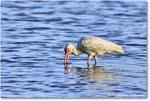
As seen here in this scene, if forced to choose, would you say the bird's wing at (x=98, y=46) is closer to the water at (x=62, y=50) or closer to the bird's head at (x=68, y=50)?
the water at (x=62, y=50)

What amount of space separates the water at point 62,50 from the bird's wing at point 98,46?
0.63 feet

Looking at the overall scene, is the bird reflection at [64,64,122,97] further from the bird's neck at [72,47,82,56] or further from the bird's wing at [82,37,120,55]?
the bird's neck at [72,47,82,56]

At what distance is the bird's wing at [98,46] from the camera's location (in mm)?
13242

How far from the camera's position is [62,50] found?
14453 mm

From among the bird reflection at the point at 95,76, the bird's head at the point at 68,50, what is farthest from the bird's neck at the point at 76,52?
the bird reflection at the point at 95,76

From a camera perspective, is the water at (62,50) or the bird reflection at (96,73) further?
the bird reflection at (96,73)

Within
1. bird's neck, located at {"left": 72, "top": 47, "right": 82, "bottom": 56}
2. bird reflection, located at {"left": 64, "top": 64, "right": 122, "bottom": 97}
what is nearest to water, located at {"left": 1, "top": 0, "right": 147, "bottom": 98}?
bird reflection, located at {"left": 64, "top": 64, "right": 122, "bottom": 97}

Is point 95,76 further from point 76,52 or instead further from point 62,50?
point 62,50

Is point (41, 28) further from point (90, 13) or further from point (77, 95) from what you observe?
point (77, 95)

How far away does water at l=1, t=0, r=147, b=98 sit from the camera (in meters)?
11.0

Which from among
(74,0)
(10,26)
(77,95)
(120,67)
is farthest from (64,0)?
(77,95)

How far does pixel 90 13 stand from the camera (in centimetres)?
2008

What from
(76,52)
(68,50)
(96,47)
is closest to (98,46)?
(96,47)

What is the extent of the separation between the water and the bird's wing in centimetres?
19
